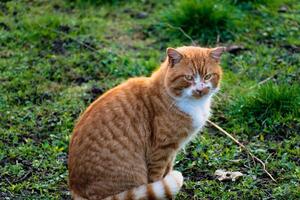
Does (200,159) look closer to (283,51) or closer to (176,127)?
(176,127)

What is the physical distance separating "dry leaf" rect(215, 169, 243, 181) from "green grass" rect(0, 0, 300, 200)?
0.05 meters

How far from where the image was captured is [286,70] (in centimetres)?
647

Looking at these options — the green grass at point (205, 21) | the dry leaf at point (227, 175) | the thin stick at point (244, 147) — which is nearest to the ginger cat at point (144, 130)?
the dry leaf at point (227, 175)

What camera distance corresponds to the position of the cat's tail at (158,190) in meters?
4.15

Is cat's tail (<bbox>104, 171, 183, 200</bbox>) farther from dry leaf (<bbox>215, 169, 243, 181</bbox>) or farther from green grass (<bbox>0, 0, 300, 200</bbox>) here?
dry leaf (<bbox>215, 169, 243, 181</bbox>)

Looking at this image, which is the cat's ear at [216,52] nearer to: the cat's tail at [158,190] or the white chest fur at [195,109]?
the white chest fur at [195,109]

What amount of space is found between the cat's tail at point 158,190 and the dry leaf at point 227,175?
799mm

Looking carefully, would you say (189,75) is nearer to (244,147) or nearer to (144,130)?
(144,130)

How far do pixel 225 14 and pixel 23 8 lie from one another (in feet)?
7.57

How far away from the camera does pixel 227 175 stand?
496 cm

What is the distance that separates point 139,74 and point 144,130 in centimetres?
207

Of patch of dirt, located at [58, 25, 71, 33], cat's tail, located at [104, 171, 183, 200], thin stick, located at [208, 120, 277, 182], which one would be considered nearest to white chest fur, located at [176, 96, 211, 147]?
cat's tail, located at [104, 171, 183, 200]

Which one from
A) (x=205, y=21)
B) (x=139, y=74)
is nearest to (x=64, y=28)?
(x=139, y=74)

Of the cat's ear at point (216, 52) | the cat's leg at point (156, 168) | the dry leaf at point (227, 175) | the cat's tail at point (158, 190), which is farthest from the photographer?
the dry leaf at point (227, 175)
